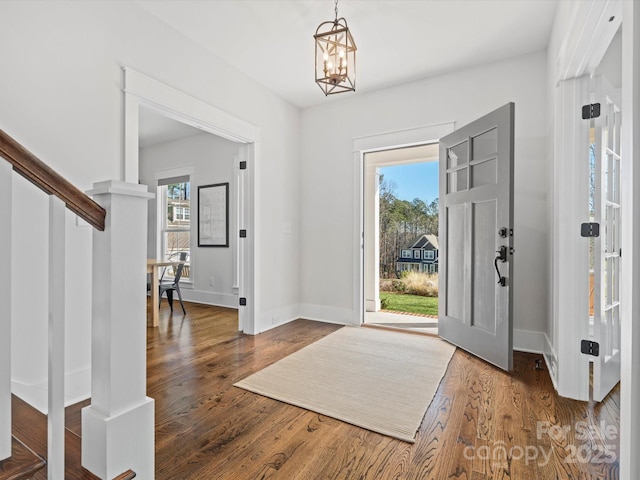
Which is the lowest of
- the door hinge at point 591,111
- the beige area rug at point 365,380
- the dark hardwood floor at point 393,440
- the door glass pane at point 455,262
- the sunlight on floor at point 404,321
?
the sunlight on floor at point 404,321

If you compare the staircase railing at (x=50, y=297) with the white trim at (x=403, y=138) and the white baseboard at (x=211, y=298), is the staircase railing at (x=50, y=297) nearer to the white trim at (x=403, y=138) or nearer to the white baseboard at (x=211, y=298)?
the white trim at (x=403, y=138)

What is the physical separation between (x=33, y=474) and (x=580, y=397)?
2724mm

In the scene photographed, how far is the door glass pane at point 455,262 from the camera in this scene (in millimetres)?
3121

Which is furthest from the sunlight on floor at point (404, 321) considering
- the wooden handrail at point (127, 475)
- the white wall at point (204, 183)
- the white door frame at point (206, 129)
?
the wooden handrail at point (127, 475)

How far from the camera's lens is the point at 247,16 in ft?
8.58

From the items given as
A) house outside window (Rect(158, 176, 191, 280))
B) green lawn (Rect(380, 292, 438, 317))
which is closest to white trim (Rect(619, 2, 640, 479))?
green lawn (Rect(380, 292, 438, 317))

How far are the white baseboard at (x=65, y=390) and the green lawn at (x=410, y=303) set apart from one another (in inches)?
170

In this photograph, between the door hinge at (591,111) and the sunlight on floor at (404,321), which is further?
the sunlight on floor at (404,321)

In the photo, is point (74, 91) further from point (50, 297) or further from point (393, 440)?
point (393, 440)

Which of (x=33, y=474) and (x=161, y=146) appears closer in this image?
(x=33, y=474)

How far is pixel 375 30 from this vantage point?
280cm

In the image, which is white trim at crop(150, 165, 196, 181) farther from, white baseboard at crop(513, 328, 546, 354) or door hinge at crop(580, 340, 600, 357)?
door hinge at crop(580, 340, 600, 357)

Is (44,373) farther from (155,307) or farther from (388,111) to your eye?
(388,111)

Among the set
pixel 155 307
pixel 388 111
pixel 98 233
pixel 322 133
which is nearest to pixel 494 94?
pixel 388 111
